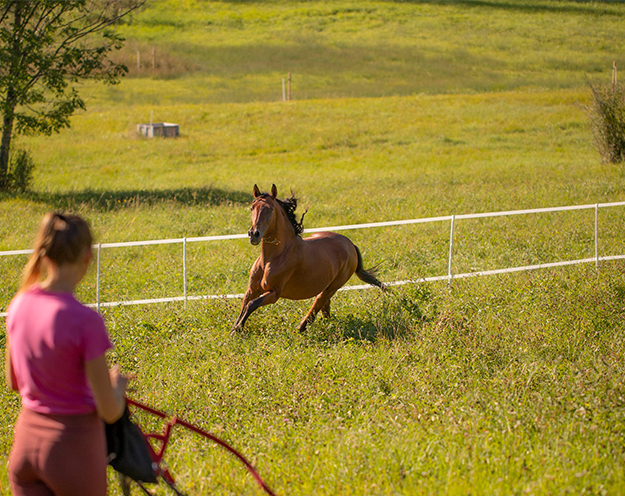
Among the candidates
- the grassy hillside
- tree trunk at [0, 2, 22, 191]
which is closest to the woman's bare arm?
tree trunk at [0, 2, 22, 191]

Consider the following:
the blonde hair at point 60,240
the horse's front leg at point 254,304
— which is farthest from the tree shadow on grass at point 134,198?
the blonde hair at point 60,240

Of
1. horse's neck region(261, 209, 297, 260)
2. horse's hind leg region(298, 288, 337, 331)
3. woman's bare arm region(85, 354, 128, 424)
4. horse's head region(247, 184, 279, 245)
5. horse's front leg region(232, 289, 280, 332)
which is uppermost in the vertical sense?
woman's bare arm region(85, 354, 128, 424)

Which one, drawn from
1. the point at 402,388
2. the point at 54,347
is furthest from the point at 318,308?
the point at 54,347

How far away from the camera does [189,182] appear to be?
2392cm

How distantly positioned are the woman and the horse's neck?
4.77 meters

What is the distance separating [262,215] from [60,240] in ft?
14.6

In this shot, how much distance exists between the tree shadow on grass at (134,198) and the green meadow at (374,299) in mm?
174

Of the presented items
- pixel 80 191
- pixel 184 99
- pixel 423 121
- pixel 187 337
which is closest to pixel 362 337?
pixel 187 337

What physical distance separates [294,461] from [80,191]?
20.0m

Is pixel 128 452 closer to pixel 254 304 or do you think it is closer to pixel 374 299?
pixel 254 304

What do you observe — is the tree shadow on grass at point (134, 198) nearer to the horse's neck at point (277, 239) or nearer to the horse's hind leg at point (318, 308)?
the horse's hind leg at point (318, 308)

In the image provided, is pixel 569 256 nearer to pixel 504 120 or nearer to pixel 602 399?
pixel 602 399

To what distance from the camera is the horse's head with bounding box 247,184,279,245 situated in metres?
6.71

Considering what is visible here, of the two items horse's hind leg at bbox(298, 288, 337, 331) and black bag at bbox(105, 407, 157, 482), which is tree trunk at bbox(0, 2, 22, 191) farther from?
black bag at bbox(105, 407, 157, 482)
